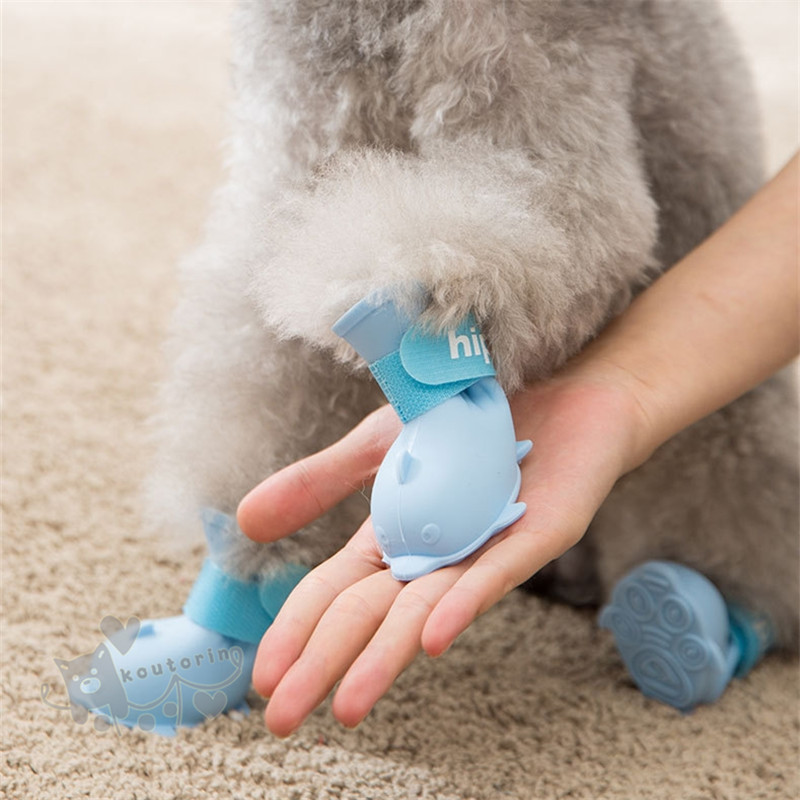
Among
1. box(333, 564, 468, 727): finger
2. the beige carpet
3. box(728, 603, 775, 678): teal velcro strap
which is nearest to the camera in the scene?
box(333, 564, 468, 727): finger

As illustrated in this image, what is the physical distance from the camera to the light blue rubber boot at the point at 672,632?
0.68 metres

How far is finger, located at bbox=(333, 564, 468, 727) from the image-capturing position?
462 mm

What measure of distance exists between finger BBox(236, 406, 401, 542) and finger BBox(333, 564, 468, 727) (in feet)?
0.34

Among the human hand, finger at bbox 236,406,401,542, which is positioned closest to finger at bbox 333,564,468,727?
the human hand

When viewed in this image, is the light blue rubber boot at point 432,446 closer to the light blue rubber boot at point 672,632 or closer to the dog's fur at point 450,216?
the dog's fur at point 450,216

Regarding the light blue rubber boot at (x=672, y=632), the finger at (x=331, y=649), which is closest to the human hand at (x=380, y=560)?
the finger at (x=331, y=649)

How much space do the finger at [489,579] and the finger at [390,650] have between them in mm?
14

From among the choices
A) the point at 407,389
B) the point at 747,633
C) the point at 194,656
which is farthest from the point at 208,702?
the point at 747,633

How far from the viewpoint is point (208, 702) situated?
620 millimetres

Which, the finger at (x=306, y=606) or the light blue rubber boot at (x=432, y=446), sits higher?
the light blue rubber boot at (x=432, y=446)

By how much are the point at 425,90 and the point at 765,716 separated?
1.57ft

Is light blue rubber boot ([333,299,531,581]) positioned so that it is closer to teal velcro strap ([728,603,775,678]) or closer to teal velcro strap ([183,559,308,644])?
teal velcro strap ([183,559,308,644])

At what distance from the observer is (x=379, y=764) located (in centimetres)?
59

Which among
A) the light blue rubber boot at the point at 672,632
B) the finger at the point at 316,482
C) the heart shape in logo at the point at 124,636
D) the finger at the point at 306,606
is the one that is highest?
the finger at the point at 316,482
